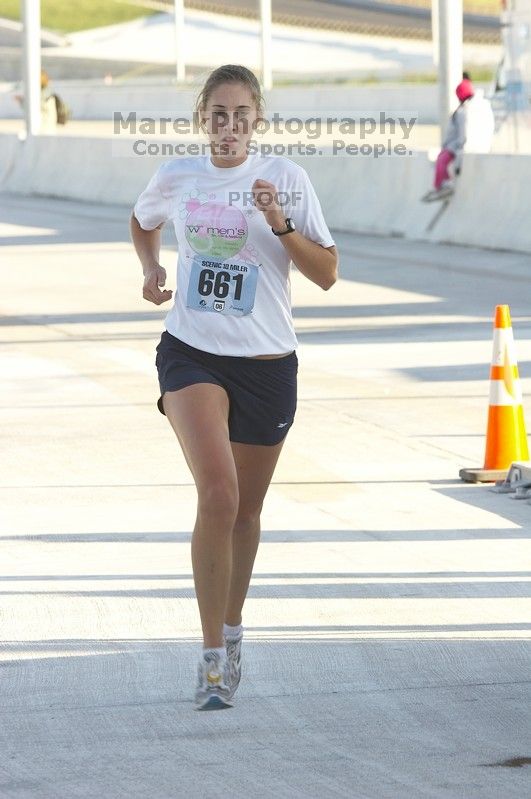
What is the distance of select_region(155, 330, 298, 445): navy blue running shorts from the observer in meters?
5.69

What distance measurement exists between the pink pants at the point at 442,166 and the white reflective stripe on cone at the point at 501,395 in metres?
12.1

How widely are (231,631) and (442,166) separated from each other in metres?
16.2

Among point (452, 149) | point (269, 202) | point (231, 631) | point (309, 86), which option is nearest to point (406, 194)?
point (452, 149)

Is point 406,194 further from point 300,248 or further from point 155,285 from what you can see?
point 300,248

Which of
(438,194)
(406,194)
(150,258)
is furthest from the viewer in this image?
(406,194)

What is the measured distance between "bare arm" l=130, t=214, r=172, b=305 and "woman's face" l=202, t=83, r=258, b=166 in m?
0.53

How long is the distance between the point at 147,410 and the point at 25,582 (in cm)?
417

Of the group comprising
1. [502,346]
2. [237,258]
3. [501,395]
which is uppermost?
[237,258]

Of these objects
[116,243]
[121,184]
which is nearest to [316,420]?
[116,243]

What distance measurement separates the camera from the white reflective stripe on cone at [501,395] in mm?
9487

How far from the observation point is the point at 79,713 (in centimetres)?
549

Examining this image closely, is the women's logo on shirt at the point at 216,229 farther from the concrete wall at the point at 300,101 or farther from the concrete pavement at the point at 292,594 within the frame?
the concrete wall at the point at 300,101

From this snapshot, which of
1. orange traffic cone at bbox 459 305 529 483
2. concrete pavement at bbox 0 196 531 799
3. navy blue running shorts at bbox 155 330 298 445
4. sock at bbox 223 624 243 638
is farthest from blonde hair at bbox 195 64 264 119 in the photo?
orange traffic cone at bbox 459 305 529 483

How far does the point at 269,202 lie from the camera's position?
546 centimetres
